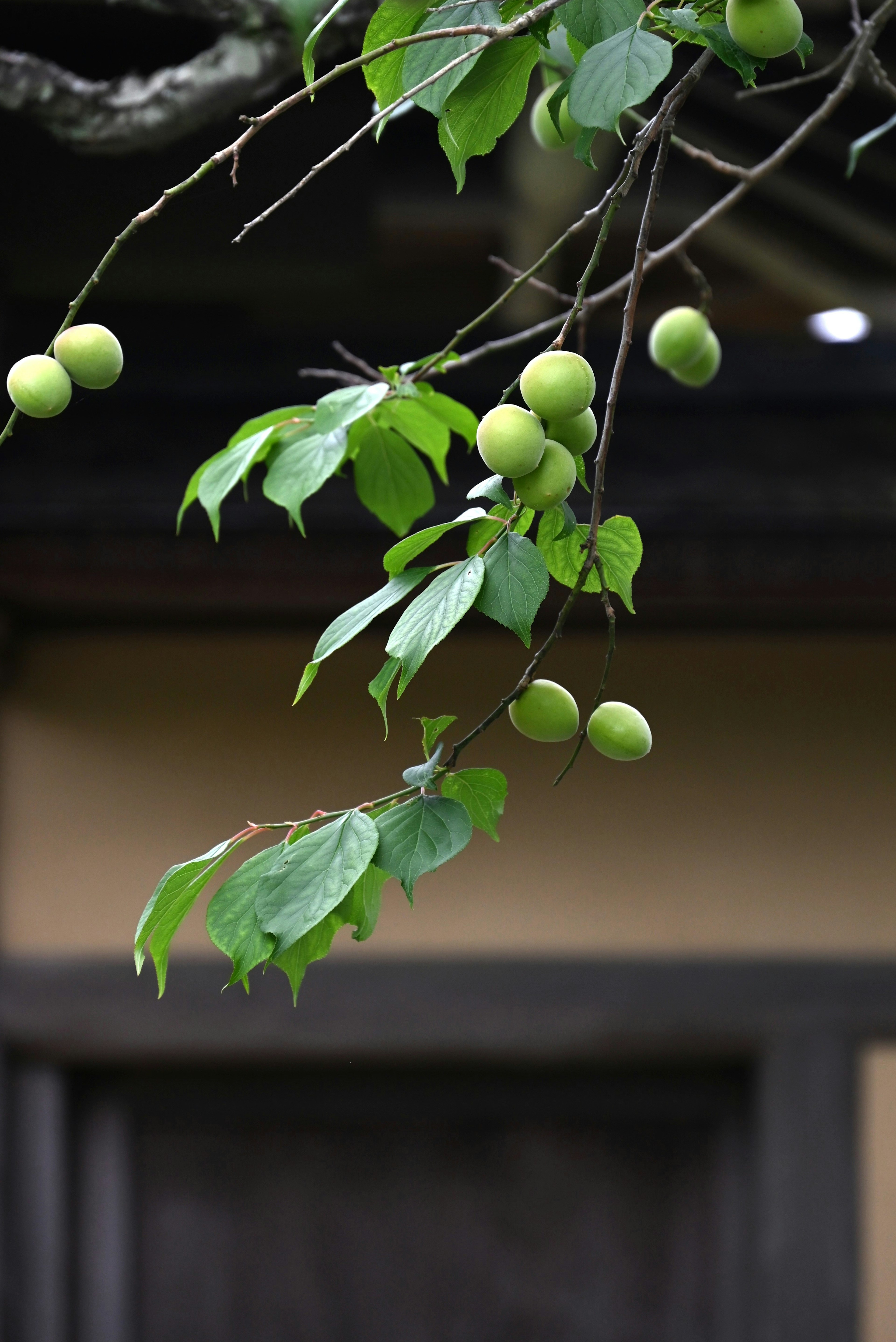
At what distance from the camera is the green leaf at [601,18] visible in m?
0.55

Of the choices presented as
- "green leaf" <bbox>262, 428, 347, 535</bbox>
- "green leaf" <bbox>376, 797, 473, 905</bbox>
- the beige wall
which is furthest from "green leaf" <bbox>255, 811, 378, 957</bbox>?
the beige wall

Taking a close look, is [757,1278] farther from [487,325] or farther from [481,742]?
[487,325]

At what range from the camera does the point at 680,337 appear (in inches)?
35.4

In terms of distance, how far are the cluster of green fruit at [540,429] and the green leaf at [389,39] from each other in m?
0.14

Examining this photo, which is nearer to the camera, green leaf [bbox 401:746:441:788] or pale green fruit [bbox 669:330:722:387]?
green leaf [bbox 401:746:441:788]

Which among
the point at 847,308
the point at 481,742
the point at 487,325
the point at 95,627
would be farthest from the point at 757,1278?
the point at 847,308

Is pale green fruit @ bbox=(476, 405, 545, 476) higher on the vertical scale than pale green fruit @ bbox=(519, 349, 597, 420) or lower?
lower

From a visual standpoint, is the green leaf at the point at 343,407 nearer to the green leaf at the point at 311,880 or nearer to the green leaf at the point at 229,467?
the green leaf at the point at 229,467

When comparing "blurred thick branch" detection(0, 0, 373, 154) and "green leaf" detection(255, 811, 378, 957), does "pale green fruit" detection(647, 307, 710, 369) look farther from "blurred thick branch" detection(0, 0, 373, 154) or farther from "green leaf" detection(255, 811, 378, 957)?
"green leaf" detection(255, 811, 378, 957)

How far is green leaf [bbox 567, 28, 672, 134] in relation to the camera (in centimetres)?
52

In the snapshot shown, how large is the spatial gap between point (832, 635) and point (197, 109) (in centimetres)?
130

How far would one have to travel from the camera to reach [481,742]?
1896mm

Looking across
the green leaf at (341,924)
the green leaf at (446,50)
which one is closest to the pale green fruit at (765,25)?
the green leaf at (446,50)

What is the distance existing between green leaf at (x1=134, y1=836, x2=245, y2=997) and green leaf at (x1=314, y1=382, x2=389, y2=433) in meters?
0.25
